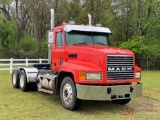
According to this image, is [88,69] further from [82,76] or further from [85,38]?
[85,38]

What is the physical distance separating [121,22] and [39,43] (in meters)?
9.99

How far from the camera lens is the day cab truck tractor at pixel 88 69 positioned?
22.9 feet

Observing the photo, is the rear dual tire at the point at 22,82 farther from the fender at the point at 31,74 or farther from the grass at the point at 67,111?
the grass at the point at 67,111

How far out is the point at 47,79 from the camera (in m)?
8.77

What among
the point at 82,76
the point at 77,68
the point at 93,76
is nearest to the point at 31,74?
the point at 77,68

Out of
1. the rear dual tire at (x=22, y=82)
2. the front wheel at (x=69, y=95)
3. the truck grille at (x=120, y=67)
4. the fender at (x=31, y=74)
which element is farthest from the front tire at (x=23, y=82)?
the truck grille at (x=120, y=67)

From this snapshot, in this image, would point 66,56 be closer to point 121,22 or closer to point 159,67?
point 159,67

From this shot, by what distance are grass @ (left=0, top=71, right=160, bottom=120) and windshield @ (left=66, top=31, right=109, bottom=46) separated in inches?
77.3

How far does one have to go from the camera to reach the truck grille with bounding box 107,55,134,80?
7129 millimetres

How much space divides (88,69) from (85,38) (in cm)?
158

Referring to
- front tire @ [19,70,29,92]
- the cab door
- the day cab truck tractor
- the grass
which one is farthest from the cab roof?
front tire @ [19,70,29,92]

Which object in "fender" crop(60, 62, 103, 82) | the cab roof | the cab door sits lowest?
"fender" crop(60, 62, 103, 82)

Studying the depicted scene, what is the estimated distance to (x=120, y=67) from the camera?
7.27m

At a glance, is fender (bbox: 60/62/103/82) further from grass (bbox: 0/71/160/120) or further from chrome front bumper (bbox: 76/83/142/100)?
grass (bbox: 0/71/160/120)
